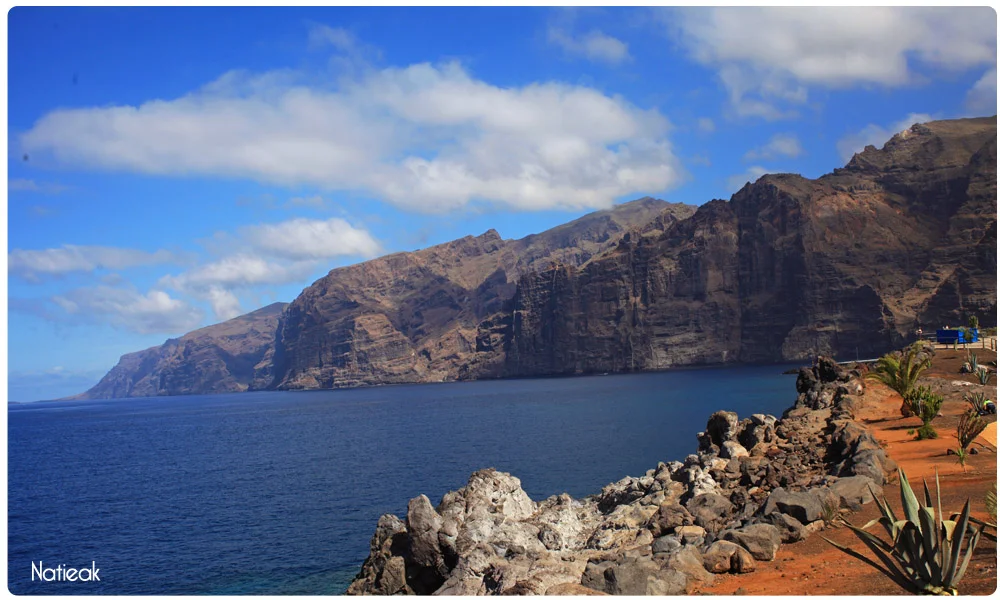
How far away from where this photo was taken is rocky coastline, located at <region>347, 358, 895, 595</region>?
42.2ft

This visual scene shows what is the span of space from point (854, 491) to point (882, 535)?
9.29 ft

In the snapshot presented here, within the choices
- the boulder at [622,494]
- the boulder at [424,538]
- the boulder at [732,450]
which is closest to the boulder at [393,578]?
the boulder at [424,538]

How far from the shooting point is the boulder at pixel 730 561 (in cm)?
1241

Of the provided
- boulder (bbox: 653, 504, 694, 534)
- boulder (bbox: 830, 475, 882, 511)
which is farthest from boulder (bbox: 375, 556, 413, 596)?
boulder (bbox: 830, 475, 882, 511)

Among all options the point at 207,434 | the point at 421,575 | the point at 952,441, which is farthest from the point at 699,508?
the point at 207,434

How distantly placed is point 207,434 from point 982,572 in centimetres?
9882

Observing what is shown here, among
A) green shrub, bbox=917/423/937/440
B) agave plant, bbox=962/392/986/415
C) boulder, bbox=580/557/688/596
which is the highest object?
agave plant, bbox=962/392/986/415

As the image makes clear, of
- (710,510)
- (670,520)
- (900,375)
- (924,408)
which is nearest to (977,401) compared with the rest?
(900,375)

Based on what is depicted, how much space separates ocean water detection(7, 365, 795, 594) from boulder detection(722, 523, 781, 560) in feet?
48.1

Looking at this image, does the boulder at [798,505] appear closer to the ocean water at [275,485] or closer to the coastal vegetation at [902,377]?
the ocean water at [275,485]

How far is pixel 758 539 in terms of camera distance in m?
13.2

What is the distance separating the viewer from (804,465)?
21.8m

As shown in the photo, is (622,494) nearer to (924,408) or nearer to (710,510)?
(710,510)

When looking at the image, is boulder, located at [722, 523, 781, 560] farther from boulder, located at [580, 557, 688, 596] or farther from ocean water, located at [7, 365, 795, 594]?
ocean water, located at [7, 365, 795, 594]
